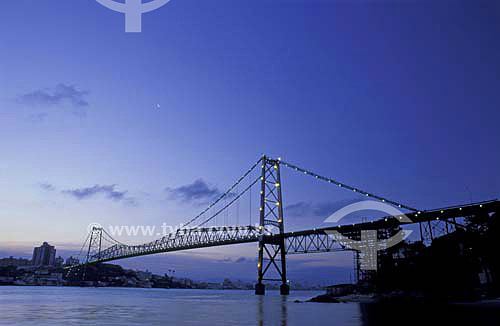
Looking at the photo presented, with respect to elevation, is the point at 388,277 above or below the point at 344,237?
below

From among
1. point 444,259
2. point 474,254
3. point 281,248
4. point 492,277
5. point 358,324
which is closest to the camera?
point 358,324

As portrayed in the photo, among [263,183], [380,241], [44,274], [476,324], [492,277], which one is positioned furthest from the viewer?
[44,274]

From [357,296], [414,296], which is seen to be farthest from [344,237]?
[414,296]

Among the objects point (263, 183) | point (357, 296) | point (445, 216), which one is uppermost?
point (263, 183)

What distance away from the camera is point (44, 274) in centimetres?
18975

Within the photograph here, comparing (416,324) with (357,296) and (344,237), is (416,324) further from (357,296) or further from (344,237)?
(344,237)

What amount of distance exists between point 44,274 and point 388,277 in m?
179

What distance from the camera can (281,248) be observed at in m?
74.4

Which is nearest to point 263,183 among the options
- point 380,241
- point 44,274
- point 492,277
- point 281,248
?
point 281,248

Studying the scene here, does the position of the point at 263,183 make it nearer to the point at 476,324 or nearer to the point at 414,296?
the point at 414,296

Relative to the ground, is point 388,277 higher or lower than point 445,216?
lower

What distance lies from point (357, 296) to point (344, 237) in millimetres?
12022

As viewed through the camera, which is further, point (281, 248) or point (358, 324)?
point (281, 248)

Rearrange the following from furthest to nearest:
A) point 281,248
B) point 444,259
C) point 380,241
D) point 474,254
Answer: point 281,248 < point 380,241 < point 444,259 < point 474,254
